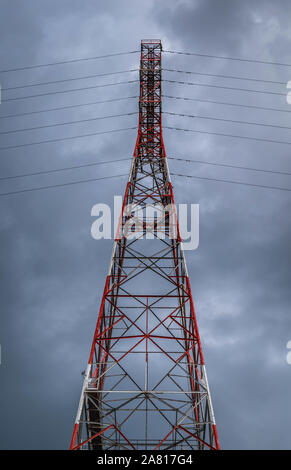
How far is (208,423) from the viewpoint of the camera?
16703 mm

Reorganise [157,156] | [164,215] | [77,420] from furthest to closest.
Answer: [157,156]
[164,215]
[77,420]

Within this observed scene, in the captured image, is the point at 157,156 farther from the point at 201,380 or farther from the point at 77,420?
the point at 77,420

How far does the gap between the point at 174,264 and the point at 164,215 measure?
11.7 ft

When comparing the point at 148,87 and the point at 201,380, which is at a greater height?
the point at 148,87
